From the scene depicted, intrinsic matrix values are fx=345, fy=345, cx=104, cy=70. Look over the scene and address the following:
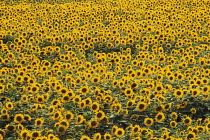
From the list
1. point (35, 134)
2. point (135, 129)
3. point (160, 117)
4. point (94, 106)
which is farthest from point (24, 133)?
point (160, 117)

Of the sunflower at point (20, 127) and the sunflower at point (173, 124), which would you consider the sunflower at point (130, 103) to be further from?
the sunflower at point (20, 127)

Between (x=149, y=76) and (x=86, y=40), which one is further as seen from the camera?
(x=86, y=40)

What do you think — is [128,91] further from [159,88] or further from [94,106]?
[94,106]

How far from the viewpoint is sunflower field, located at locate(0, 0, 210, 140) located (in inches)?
233

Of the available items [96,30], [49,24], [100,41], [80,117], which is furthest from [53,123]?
[49,24]

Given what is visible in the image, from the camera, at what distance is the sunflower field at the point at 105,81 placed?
19.4 ft

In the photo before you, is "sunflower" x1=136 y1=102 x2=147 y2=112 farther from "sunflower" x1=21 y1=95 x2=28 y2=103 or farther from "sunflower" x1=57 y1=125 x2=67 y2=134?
"sunflower" x1=21 y1=95 x2=28 y2=103

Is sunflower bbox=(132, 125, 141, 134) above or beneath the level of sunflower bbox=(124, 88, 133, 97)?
beneath

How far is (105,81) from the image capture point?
7383mm

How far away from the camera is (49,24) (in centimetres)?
1226

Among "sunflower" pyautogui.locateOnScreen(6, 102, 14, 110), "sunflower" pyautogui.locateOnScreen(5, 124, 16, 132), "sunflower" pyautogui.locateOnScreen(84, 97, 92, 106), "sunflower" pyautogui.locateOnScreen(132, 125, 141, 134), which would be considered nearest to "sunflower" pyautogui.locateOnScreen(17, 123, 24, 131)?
"sunflower" pyautogui.locateOnScreen(5, 124, 16, 132)

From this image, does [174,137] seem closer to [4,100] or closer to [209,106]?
[209,106]

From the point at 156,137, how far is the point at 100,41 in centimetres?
553

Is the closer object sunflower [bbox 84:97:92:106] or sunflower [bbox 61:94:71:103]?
sunflower [bbox 84:97:92:106]
